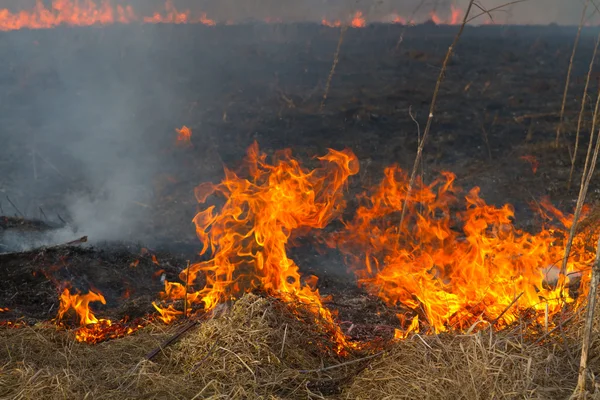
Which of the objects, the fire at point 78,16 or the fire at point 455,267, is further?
the fire at point 78,16

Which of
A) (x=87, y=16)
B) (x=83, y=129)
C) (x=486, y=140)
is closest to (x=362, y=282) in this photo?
(x=486, y=140)

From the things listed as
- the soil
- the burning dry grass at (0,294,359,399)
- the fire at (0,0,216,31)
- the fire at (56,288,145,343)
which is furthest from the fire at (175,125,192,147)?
the fire at (0,0,216,31)

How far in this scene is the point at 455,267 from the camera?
19.2ft

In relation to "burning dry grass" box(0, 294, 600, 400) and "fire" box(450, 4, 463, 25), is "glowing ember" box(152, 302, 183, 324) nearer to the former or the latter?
"burning dry grass" box(0, 294, 600, 400)

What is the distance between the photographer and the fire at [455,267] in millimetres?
4472

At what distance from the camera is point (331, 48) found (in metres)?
25.6

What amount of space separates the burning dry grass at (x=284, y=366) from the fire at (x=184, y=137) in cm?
915

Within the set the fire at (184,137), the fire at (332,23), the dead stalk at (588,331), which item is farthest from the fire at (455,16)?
the dead stalk at (588,331)

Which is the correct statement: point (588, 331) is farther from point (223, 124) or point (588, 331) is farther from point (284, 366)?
point (223, 124)

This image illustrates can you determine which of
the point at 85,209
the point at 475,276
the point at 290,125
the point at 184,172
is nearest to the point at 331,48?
the point at 290,125

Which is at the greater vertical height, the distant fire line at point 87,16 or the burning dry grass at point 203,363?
the distant fire line at point 87,16

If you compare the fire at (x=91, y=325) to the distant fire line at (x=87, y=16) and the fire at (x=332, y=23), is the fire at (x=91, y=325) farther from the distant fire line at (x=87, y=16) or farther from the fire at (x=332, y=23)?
the fire at (x=332, y=23)

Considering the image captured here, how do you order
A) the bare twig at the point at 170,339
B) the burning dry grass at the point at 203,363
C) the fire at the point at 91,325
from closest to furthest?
the burning dry grass at the point at 203,363
the bare twig at the point at 170,339
the fire at the point at 91,325

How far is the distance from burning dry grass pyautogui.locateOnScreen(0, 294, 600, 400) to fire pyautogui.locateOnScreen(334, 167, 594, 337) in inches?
15.7
